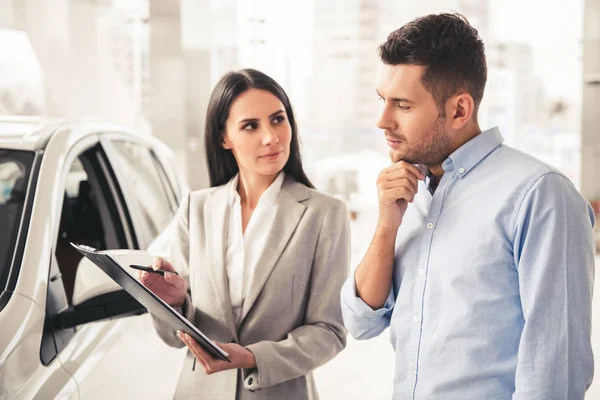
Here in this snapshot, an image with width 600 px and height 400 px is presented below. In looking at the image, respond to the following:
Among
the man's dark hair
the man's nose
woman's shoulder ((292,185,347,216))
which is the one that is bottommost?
woman's shoulder ((292,185,347,216))

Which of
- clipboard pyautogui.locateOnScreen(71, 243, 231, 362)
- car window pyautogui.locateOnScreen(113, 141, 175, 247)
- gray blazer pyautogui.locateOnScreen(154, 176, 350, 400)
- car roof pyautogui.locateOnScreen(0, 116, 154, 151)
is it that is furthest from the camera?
car window pyautogui.locateOnScreen(113, 141, 175, 247)

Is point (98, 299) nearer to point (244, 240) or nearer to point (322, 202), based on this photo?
point (244, 240)

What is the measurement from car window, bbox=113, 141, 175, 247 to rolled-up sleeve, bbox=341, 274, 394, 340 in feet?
3.57

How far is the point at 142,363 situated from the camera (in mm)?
1777

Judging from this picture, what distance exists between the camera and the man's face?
1.26 m

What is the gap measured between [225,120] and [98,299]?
50cm

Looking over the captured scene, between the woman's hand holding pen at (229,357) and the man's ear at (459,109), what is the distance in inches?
24.2

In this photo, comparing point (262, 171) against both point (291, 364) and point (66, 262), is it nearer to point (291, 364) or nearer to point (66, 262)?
point (291, 364)

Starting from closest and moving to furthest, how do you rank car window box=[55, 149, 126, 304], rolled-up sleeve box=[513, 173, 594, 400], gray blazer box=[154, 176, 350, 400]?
rolled-up sleeve box=[513, 173, 594, 400], gray blazer box=[154, 176, 350, 400], car window box=[55, 149, 126, 304]

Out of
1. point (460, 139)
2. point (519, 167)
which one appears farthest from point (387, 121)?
point (519, 167)

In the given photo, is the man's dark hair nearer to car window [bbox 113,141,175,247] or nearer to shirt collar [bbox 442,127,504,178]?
shirt collar [bbox 442,127,504,178]

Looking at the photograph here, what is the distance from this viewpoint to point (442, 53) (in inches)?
49.2

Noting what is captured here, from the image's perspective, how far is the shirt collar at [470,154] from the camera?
4.13ft

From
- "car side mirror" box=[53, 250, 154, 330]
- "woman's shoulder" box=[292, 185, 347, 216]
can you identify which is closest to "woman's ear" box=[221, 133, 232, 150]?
"woman's shoulder" box=[292, 185, 347, 216]
